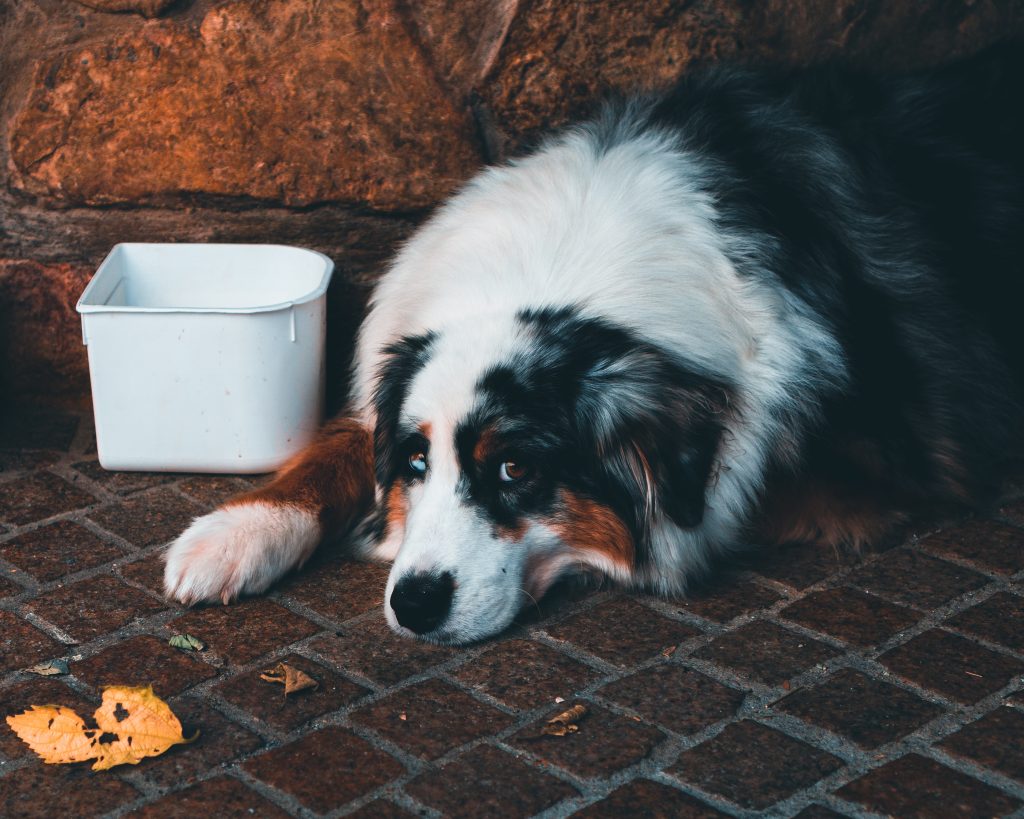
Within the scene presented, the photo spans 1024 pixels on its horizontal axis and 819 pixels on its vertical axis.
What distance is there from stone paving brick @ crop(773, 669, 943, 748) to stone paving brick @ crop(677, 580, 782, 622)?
0.34 metres

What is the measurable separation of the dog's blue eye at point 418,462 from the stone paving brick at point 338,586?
34 centimetres

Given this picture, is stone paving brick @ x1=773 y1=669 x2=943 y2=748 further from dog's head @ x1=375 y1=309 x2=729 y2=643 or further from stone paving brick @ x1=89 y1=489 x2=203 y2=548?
stone paving brick @ x1=89 y1=489 x2=203 y2=548

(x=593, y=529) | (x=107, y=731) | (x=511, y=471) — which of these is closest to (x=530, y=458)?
(x=511, y=471)

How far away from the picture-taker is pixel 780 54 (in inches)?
151

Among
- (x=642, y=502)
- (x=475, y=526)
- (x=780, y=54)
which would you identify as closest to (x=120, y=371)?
(x=475, y=526)

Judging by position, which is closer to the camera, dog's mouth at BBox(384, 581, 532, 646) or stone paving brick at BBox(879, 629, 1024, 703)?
stone paving brick at BBox(879, 629, 1024, 703)

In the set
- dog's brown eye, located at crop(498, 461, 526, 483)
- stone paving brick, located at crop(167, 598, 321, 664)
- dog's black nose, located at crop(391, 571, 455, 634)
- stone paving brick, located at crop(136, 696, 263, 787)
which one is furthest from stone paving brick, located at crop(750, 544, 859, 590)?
stone paving brick, located at crop(136, 696, 263, 787)

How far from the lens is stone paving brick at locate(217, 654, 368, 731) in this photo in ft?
8.14

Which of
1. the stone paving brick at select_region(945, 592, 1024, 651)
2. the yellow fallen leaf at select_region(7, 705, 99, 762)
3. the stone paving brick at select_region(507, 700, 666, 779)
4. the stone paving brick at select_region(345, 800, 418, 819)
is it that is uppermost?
the yellow fallen leaf at select_region(7, 705, 99, 762)

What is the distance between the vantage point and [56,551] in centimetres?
314

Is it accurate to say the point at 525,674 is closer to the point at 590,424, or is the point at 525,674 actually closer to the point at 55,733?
the point at 590,424

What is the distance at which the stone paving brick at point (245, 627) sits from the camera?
2.74 m

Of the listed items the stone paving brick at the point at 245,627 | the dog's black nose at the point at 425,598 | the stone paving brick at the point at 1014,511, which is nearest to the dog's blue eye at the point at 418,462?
the dog's black nose at the point at 425,598

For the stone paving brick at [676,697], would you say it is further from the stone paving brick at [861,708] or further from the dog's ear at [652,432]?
the dog's ear at [652,432]
